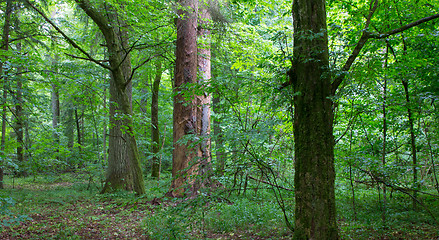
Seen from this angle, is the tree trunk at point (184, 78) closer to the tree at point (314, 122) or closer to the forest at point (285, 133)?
the forest at point (285, 133)

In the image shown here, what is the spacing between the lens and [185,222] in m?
3.61

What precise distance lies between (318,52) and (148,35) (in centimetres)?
518

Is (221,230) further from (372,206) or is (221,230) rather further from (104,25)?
(104,25)

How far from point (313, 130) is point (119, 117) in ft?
17.2

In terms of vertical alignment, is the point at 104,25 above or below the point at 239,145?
above

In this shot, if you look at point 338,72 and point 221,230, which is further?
point 221,230

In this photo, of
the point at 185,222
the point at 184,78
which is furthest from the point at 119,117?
the point at 185,222

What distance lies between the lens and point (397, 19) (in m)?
4.89

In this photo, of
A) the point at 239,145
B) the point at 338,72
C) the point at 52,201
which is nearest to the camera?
the point at 338,72

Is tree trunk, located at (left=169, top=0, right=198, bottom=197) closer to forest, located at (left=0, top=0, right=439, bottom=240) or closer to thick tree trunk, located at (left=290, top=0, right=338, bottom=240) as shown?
forest, located at (left=0, top=0, right=439, bottom=240)

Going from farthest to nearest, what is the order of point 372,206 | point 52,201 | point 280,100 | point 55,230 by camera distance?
point 52,201 → point 372,206 → point 55,230 → point 280,100

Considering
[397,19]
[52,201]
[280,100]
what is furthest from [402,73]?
[52,201]

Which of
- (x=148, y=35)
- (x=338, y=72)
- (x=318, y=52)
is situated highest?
(x=148, y=35)

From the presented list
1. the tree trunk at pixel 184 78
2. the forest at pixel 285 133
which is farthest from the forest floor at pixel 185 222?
the tree trunk at pixel 184 78
